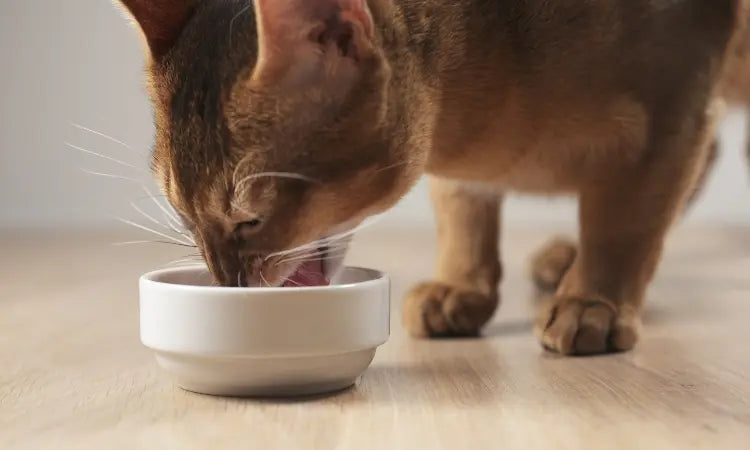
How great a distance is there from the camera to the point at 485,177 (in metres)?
1.43

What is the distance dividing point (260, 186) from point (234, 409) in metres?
0.22

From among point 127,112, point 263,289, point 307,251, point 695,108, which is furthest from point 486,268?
point 127,112

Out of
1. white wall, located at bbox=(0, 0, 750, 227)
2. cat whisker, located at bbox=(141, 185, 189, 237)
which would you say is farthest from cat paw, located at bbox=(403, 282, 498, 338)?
white wall, located at bbox=(0, 0, 750, 227)

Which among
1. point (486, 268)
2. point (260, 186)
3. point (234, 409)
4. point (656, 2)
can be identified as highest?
point (656, 2)

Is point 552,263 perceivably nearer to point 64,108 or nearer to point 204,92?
point 204,92

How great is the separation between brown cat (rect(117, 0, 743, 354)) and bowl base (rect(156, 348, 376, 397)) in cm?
10

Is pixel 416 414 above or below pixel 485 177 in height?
below

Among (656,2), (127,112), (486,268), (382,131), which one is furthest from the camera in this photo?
(127,112)

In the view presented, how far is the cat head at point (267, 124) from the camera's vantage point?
108cm

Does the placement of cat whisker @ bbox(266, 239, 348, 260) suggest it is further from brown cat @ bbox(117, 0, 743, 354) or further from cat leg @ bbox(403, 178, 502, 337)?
cat leg @ bbox(403, 178, 502, 337)

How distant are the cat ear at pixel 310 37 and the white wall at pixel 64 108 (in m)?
2.00

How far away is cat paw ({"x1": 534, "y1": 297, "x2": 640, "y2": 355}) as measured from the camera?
135cm

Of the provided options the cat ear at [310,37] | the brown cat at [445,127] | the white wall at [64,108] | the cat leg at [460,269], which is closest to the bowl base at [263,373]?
the brown cat at [445,127]

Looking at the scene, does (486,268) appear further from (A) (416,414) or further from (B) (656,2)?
(A) (416,414)
